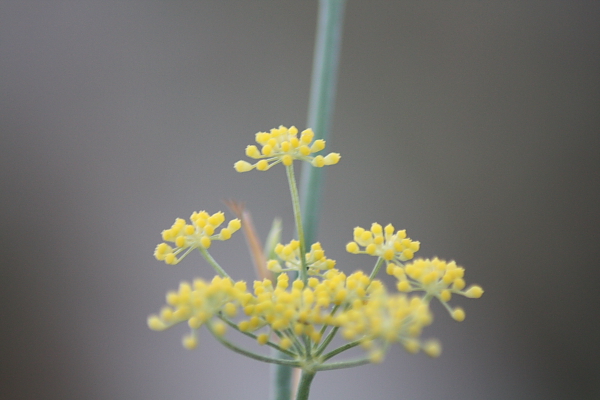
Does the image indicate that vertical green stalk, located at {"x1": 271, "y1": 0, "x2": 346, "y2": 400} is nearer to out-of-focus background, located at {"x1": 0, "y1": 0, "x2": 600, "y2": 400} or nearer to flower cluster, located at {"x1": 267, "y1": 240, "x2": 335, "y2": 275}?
flower cluster, located at {"x1": 267, "y1": 240, "x2": 335, "y2": 275}

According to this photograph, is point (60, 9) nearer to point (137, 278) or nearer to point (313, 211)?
point (137, 278)

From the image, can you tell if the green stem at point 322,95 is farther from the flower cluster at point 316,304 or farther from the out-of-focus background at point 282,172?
the out-of-focus background at point 282,172

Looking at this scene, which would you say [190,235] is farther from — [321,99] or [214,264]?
[321,99]

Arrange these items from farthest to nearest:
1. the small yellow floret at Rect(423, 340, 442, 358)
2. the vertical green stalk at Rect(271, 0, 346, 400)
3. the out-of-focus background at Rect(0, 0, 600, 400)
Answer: the out-of-focus background at Rect(0, 0, 600, 400)
the vertical green stalk at Rect(271, 0, 346, 400)
the small yellow floret at Rect(423, 340, 442, 358)

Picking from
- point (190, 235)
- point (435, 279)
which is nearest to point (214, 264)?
point (190, 235)

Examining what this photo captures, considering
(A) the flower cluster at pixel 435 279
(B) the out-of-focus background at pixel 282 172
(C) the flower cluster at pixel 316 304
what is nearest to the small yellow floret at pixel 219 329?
(C) the flower cluster at pixel 316 304

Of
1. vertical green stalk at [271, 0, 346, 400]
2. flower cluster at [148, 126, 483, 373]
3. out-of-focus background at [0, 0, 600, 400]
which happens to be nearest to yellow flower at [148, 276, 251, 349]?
flower cluster at [148, 126, 483, 373]
